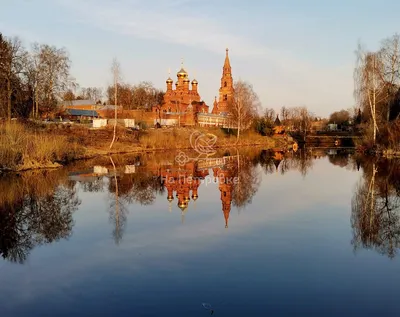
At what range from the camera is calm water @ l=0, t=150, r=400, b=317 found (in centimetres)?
599

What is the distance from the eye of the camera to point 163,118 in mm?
75625

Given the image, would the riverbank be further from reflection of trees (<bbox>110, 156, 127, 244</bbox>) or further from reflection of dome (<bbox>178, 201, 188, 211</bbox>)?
reflection of dome (<bbox>178, 201, 188, 211</bbox>)

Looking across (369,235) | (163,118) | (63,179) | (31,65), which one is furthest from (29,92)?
(369,235)

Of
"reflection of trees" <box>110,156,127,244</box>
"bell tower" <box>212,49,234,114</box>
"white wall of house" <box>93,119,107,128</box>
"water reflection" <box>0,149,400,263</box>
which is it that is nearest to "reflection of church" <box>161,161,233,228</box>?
"water reflection" <box>0,149,400,263</box>

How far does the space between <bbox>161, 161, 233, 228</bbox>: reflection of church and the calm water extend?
0.17 metres

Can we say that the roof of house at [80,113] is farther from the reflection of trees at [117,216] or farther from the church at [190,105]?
the reflection of trees at [117,216]

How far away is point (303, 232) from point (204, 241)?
2714 mm

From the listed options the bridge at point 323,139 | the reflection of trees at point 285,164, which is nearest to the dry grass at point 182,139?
the reflection of trees at point 285,164

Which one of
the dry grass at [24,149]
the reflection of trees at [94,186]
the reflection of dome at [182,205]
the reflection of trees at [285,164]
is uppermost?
the dry grass at [24,149]

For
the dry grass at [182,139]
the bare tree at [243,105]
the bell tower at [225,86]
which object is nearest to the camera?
the dry grass at [182,139]

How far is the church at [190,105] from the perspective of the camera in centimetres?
7681

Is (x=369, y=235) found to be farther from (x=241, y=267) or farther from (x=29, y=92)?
(x=29, y=92)

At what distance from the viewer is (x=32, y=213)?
1173 cm

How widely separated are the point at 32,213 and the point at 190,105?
70.7m
